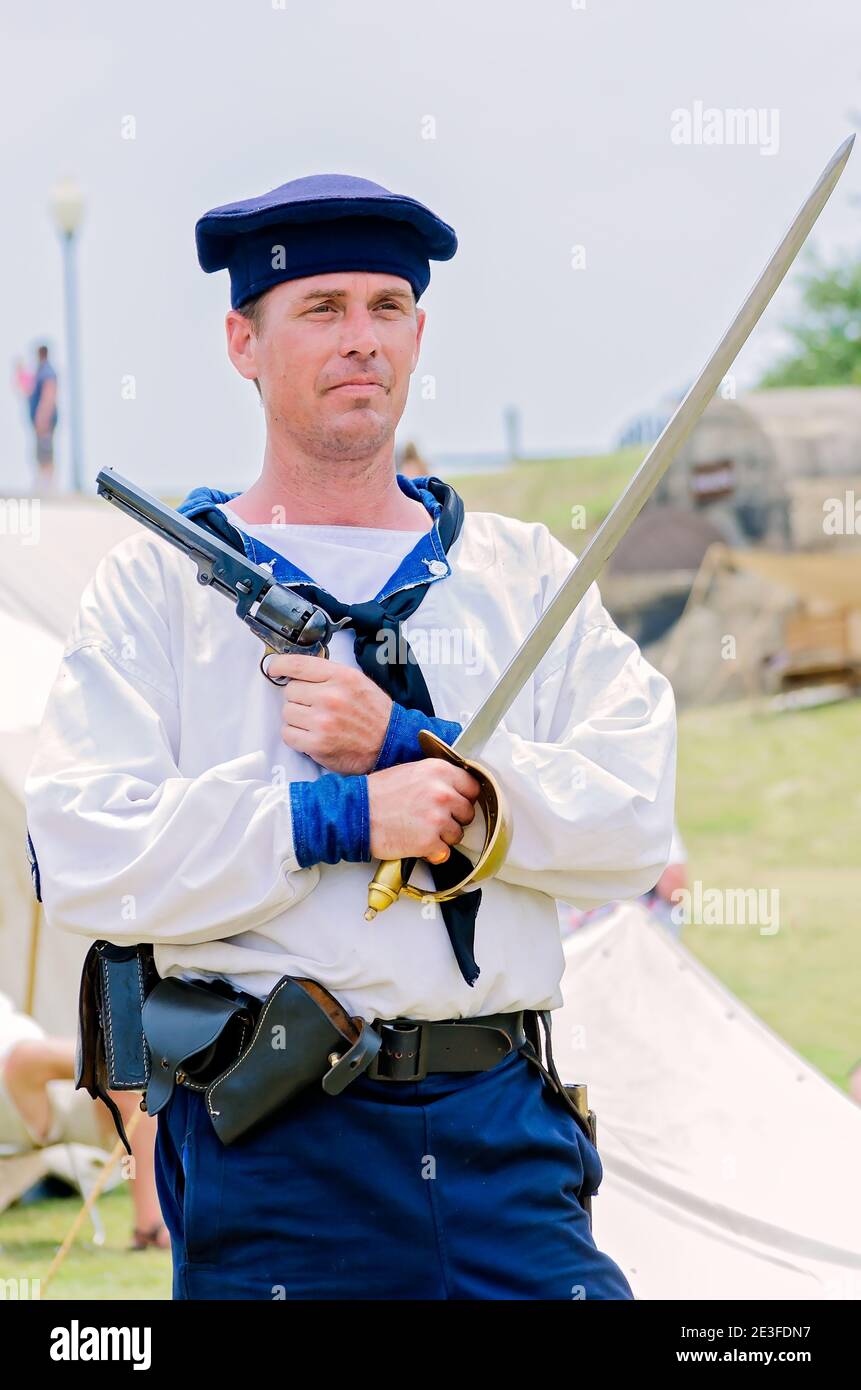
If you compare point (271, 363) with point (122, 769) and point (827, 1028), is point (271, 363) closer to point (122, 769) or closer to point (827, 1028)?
point (122, 769)

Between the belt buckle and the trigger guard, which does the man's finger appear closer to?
the trigger guard

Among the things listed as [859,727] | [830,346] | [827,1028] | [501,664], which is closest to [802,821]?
[859,727]

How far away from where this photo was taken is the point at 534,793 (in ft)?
7.33

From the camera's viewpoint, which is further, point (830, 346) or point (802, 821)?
point (830, 346)

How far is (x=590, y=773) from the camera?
89.8 inches

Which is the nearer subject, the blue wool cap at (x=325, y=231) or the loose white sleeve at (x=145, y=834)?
the loose white sleeve at (x=145, y=834)

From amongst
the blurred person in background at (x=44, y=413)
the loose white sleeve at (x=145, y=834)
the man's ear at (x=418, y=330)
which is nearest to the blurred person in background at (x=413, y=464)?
the man's ear at (x=418, y=330)

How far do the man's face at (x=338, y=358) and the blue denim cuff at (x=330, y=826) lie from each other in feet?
1.63

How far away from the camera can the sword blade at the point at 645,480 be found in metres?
2.25

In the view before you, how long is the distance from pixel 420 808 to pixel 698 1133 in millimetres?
2470

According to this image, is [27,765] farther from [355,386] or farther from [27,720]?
[355,386]

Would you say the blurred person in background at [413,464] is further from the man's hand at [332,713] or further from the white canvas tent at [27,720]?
the man's hand at [332,713]

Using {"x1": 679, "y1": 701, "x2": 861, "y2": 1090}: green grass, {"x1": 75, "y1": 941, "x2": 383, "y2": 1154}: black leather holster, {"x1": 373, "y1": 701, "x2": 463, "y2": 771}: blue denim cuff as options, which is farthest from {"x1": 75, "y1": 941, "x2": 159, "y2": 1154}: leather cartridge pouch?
{"x1": 679, "y1": 701, "x2": 861, "y2": 1090}: green grass
